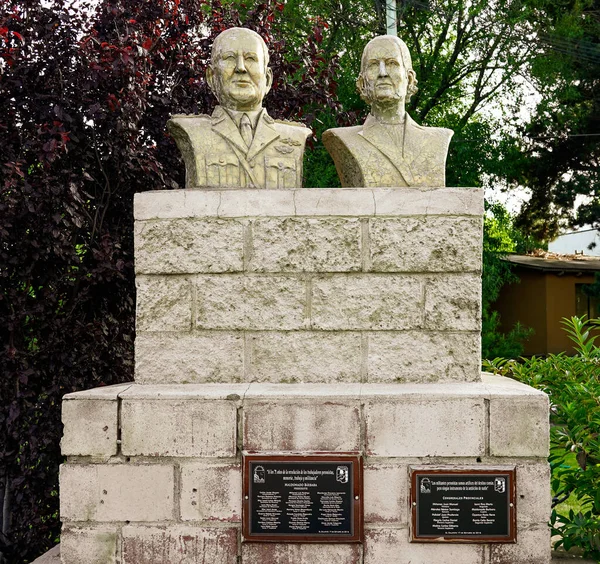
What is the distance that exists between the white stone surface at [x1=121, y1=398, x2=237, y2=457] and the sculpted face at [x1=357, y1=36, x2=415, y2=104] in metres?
1.71

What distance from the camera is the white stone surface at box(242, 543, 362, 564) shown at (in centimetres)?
333

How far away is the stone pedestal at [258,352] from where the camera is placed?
11.1 feet

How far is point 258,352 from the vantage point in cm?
361

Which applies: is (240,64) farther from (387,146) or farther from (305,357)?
(305,357)

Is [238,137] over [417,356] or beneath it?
over

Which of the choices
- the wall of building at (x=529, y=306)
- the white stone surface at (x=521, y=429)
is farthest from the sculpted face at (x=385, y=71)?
the wall of building at (x=529, y=306)

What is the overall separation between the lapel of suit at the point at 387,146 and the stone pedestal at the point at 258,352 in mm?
186

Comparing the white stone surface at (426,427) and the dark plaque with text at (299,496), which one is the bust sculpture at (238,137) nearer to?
the white stone surface at (426,427)

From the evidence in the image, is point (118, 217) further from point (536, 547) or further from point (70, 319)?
point (536, 547)

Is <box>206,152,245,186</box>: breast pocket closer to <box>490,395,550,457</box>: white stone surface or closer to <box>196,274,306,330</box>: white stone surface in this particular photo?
<box>196,274,306,330</box>: white stone surface

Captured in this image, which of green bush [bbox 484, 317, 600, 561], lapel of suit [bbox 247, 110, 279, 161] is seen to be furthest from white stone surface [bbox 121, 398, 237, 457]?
green bush [bbox 484, 317, 600, 561]

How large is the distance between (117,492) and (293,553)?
0.83 metres

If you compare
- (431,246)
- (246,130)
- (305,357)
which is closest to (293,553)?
(305,357)

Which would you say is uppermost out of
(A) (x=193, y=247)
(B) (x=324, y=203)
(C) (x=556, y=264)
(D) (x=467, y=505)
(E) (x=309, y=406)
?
(B) (x=324, y=203)
